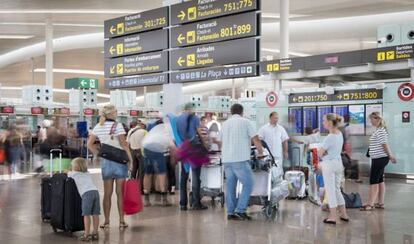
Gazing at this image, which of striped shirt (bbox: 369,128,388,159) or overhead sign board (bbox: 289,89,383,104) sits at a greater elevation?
overhead sign board (bbox: 289,89,383,104)

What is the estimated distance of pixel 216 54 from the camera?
9.34 meters

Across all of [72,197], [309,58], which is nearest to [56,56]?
[309,58]

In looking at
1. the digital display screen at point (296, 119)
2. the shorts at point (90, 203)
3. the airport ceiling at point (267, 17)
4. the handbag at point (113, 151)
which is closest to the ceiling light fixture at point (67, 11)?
the airport ceiling at point (267, 17)

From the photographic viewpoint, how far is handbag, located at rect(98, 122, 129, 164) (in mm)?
7195

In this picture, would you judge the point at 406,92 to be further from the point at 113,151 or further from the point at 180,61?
the point at 113,151

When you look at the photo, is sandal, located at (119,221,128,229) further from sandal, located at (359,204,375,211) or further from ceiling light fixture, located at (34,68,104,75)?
ceiling light fixture, located at (34,68,104,75)

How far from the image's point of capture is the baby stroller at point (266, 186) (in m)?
8.43

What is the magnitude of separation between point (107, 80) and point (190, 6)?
110 inches

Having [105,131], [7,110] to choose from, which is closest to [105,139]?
[105,131]

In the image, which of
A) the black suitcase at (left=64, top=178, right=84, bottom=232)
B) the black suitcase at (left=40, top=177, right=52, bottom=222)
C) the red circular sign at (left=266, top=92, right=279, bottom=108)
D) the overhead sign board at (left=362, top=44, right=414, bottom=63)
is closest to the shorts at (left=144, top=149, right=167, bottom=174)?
the black suitcase at (left=40, top=177, right=52, bottom=222)

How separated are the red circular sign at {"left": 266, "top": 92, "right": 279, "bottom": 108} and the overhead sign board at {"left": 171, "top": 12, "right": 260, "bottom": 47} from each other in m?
7.96

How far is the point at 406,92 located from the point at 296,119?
3.60m

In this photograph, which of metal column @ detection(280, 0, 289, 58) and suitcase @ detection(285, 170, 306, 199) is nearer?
suitcase @ detection(285, 170, 306, 199)

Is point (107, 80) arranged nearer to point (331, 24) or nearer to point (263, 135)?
point (263, 135)
